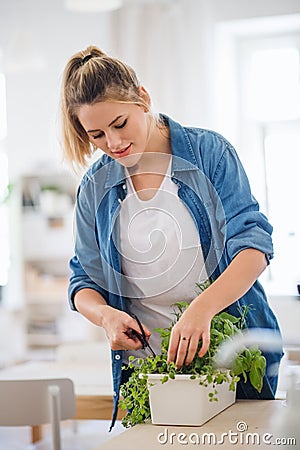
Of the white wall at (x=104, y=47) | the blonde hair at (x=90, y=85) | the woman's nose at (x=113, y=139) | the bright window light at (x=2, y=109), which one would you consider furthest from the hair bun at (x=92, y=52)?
the bright window light at (x=2, y=109)

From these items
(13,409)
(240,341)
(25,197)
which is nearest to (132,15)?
(25,197)

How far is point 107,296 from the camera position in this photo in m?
1.19

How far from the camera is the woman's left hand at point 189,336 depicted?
37.5 inches

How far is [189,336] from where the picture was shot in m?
0.96

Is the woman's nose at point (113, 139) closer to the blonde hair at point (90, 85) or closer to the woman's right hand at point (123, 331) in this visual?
the blonde hair at point (90, 85)

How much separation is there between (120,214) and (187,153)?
14 cm

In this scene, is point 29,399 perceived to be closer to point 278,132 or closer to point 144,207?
point 144,207

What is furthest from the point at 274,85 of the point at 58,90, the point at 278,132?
the point at 58,90

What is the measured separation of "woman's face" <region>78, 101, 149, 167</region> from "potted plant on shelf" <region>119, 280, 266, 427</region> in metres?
0.29

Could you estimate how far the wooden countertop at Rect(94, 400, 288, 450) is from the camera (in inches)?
34.2

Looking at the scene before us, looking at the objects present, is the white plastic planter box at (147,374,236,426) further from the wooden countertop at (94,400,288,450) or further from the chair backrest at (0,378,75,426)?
the chair backrest at (0,378,75,426)

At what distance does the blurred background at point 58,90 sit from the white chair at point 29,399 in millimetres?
922

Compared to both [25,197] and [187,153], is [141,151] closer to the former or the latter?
[187,153]

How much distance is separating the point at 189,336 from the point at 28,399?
63 centimetres
